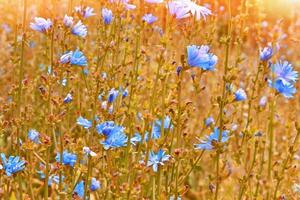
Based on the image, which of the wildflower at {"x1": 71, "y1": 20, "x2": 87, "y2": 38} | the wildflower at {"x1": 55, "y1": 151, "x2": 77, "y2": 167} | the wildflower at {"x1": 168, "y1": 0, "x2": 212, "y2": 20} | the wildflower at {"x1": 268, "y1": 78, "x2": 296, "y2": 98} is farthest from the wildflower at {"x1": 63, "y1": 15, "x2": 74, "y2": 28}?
the wildflower at {"x1": 268, "y1": 78, "x2": 296, "y2": 98}

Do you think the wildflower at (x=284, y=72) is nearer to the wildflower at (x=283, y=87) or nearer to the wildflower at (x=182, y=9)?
the wildflower at (x=283, y=87)

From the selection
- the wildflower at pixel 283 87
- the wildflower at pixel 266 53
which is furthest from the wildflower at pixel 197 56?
the wildflower at pixel 283 87

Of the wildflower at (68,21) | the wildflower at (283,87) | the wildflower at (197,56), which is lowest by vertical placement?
the wildflower at (197,56)

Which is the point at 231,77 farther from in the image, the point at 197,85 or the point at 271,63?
the point at 271,63

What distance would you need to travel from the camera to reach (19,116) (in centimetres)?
220

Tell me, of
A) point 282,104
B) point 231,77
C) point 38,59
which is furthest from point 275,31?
point 282,104

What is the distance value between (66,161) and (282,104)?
5.04 metres

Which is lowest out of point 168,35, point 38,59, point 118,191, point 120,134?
point 118,191

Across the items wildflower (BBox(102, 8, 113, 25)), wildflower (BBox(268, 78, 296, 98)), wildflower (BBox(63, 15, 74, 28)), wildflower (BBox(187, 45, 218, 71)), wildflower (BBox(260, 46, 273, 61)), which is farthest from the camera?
wildflower (BBox(102, 8, 113, 25))

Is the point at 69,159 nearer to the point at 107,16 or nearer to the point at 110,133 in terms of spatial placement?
the point at 110,133

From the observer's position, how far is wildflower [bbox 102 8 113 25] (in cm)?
250

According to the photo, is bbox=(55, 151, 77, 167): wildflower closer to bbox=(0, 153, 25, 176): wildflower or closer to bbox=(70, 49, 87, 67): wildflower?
bbox=(0, 153, 25, 176): wildflower

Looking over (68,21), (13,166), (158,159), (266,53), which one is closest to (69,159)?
(13,166)

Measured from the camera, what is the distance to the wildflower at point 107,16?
2.50 metres
